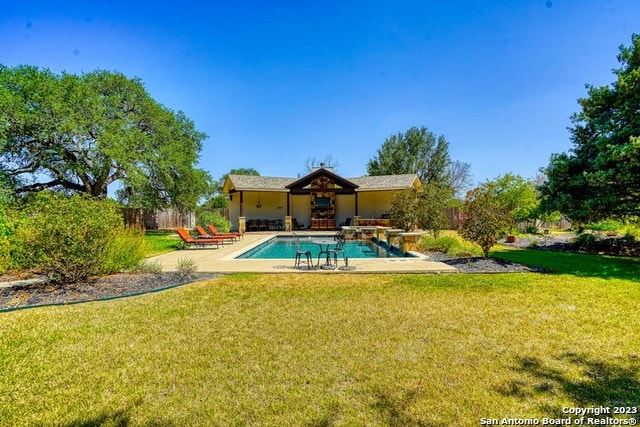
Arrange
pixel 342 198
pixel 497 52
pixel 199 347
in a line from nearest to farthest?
1. pixel 199 347
2. pixel 497 52
3. pixel 342 198

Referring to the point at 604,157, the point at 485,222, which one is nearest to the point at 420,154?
the point at 604,157

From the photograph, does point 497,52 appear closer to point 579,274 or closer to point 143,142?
point 579,274

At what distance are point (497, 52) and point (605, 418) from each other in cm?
1579

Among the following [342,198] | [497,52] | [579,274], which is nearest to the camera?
[579,274]

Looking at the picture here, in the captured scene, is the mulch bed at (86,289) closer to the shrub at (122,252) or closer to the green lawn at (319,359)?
the shrub at (122,252)

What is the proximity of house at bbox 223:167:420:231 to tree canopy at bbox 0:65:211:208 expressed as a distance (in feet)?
12.6

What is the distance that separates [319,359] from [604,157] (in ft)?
37.2

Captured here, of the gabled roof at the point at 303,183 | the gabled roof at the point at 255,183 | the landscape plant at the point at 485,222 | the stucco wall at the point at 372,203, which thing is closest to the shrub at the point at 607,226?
the gabled roof at the point at 303,183

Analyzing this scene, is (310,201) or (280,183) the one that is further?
(310,201)

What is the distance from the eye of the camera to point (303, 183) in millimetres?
24031

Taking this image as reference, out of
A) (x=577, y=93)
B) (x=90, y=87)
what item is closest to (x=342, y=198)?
(x=577, y=93)

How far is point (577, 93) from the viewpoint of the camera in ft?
39.0

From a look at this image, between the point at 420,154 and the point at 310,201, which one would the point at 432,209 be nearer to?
the point at 310,201

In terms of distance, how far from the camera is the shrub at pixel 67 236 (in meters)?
6.23
